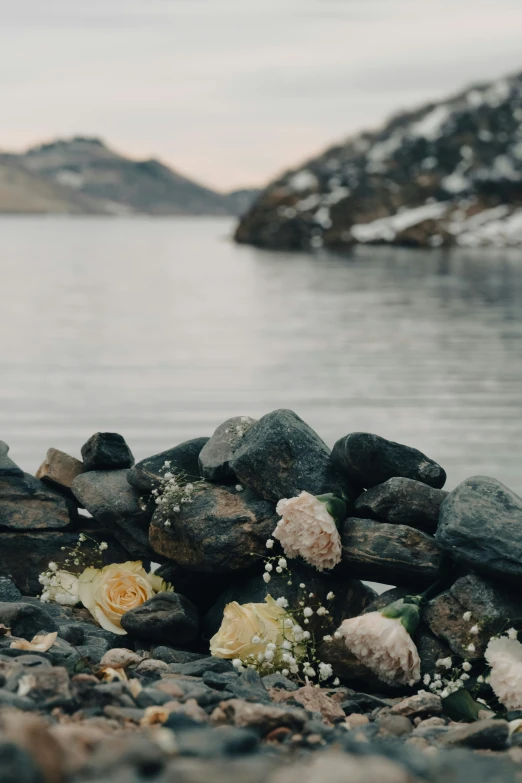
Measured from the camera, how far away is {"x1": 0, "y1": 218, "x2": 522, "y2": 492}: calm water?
1056 centimetres

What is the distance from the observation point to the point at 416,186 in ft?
239

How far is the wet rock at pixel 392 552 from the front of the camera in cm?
495

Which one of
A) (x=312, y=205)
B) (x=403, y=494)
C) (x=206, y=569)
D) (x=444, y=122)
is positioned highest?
(x=444, y=122)

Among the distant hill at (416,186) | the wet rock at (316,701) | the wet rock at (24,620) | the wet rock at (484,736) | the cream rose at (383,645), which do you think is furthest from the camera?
the distant hill at (416,186)

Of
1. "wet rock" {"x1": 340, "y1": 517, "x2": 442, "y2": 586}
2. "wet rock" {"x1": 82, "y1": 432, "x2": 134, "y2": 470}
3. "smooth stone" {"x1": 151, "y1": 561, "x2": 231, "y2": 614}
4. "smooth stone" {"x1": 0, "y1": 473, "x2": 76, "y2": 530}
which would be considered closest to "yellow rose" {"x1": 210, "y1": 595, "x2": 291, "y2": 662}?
"wet rock" {"x1": 340, "y1": 517, "x2": 442, "y2": 586}

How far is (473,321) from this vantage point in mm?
21359

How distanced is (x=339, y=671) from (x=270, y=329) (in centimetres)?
1552

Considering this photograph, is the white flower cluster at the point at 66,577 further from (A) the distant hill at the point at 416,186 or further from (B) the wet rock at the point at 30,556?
(A) the distant hill at the point at 416,186

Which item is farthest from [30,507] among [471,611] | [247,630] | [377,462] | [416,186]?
[416,186]

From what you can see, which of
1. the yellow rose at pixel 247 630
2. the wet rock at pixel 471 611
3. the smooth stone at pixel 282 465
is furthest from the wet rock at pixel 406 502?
the yellow rose at pixel 247 630

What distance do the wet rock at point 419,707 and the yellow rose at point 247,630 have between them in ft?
2.70

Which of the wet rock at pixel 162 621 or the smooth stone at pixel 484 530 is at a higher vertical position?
the smooth stone at pixel 484 530

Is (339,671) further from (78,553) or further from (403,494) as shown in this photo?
(78,553)

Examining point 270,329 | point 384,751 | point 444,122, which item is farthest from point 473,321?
point 444,122
